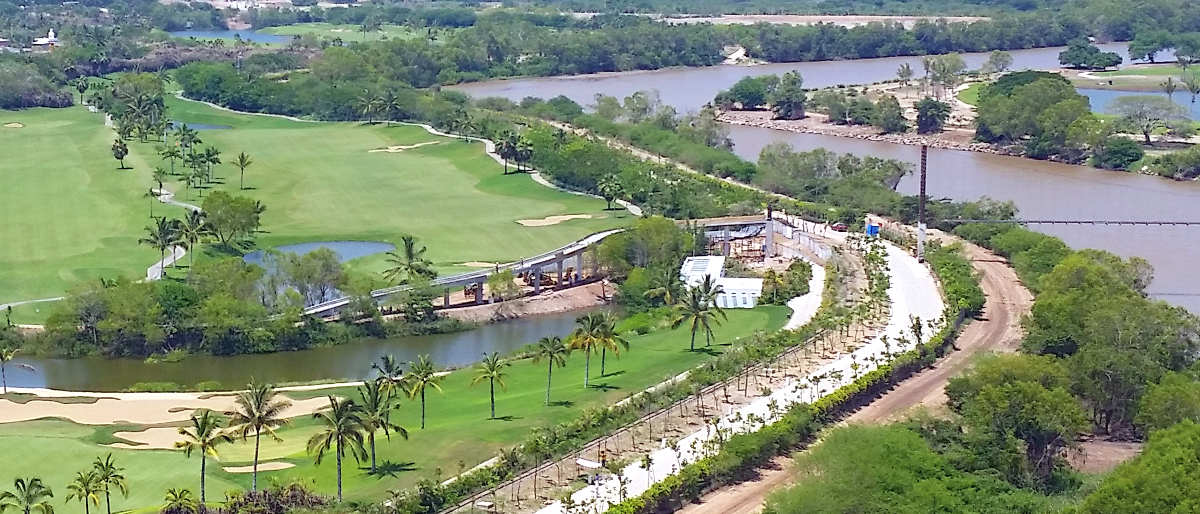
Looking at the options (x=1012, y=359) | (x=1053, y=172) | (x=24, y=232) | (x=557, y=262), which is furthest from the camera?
(x=1053, y=172)

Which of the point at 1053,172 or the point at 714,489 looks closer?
the point at 714,489

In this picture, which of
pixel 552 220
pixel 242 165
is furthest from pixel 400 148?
pixel 552 220

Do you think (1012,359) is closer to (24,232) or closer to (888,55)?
(24,232)

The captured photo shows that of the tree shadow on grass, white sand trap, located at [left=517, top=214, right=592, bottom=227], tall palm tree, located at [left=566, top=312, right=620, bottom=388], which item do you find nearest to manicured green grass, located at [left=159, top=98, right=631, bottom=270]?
white sand trap, located at [left=517, top=214, right=592, bottom=227]

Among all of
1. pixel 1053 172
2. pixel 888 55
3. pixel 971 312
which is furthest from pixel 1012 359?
pixel 888 55

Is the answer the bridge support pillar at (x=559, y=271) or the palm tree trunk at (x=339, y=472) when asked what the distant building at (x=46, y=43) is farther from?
the palm tree trunk at (x=339, y=472)

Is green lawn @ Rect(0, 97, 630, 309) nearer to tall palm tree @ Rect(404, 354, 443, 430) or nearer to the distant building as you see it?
tall palm tree @ Rect(404, 354, 443, 430)
